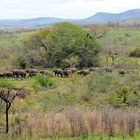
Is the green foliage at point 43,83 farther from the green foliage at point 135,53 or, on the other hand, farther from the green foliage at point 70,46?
the green foliage at point 135,53

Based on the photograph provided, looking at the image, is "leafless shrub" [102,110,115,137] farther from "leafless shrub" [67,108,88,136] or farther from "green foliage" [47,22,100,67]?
"green foliage" [47,22,100,67]

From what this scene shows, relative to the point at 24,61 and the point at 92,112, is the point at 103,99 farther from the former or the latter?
the point at 24,61

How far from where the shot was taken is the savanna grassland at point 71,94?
50.2 ft

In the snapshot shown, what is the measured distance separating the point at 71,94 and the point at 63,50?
20.4m

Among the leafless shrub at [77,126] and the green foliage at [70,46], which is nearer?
the leafless shrub at [77,126]

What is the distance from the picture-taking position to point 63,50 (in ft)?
151

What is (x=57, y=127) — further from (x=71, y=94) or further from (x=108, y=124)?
(x=71, y=94)

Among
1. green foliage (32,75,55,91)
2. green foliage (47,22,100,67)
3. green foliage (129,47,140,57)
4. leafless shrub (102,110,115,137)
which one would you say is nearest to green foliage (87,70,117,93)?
green foliage (32,75,55,91)

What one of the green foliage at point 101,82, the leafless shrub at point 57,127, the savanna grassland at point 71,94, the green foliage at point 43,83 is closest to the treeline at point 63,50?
the savanna grassland at point 71,94

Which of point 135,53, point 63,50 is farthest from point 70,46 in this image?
point 135,53

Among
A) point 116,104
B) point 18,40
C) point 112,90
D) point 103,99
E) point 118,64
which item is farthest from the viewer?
point 18,40

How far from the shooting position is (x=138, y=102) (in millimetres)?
22281

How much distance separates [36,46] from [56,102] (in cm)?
2541

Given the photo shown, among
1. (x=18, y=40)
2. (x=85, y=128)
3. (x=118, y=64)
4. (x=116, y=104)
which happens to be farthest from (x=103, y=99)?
(x=18, y=40)
